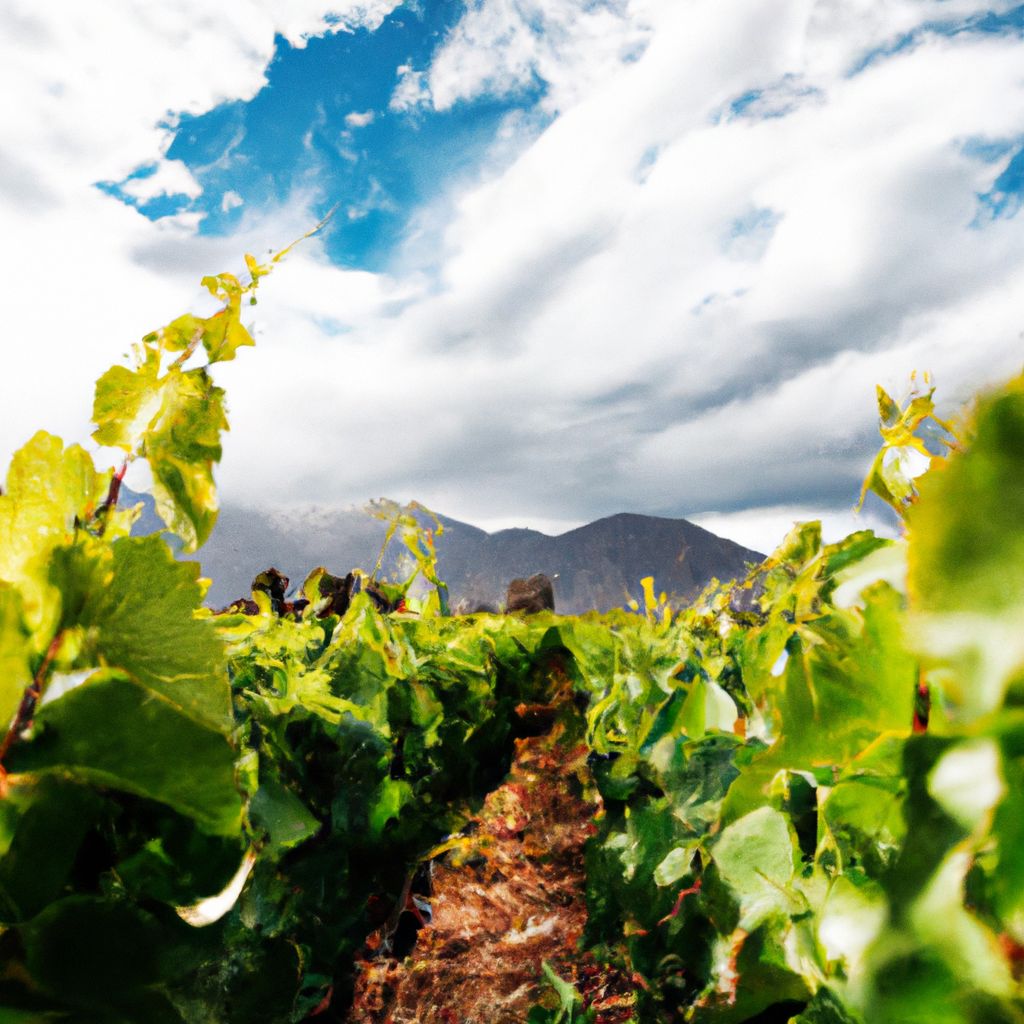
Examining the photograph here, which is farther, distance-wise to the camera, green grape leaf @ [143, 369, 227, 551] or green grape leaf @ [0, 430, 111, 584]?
green grape leaf @ [143, 369, 227, 551]

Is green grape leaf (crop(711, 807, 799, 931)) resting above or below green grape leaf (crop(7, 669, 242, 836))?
below

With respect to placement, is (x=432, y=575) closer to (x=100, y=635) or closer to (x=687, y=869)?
(x=687, y=869)

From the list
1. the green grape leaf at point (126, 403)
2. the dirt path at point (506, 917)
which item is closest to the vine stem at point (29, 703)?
the green grape leaf at point (126, 403)

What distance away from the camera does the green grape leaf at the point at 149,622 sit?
1.96 ft

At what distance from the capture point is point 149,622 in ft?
2.02

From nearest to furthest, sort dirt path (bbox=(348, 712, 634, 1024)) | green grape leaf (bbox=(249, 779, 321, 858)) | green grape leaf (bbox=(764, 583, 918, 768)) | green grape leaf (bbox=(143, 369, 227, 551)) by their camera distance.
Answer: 1. green grape leaf (bbox=(764, 583, 918, 768))
2. green grape leaf (bbox=(143, 369, 227, 551))
3. green grape leaf (bbox=(249, 779, 321, 858))
4. dirt path (bbox=(348, 712, 634, 1024))

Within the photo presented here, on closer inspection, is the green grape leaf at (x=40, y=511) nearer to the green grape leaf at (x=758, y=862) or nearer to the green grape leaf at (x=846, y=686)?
the green grape leaf at (x=846, y=686)

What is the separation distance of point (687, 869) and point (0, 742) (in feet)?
2.89

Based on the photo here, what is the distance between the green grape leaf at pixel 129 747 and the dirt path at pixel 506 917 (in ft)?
4.31

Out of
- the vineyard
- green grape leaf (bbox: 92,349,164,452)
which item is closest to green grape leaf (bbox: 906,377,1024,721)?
the vineyard

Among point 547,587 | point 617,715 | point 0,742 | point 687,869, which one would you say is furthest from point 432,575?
point 547,587

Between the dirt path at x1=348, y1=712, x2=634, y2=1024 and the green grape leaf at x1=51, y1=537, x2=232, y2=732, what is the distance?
131 centimetres

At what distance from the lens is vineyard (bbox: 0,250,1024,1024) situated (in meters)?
0.36

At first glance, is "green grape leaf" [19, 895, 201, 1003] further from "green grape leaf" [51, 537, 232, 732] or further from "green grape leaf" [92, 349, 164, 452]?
"green grape leaf" [92, 349, 164, 452]
